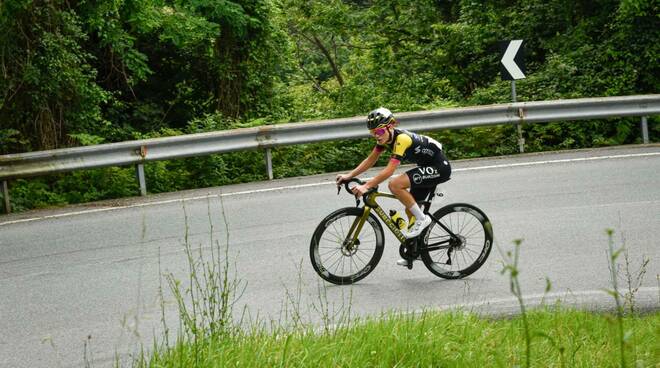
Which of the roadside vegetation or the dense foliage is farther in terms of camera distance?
the dense foliage

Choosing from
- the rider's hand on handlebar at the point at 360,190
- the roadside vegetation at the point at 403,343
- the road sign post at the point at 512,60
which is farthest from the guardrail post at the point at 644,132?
the roadside vegetation at the point at 403,343

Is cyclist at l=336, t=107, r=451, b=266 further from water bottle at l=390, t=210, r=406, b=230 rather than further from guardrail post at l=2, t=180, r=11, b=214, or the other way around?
guardrail post at l=2, t=180, r=11, b=214

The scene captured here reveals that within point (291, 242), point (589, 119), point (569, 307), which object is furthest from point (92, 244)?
point (589, 119)

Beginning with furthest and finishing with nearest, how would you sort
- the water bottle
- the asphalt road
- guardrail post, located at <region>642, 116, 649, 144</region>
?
guardrail post, located at <region>642, 116, 649, 144</region> → the water bottle → the asphalt road

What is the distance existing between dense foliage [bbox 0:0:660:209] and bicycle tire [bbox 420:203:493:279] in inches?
255

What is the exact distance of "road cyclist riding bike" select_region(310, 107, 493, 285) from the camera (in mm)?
9141

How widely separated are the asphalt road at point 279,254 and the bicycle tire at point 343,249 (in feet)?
0.50

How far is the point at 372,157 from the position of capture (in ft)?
30.5

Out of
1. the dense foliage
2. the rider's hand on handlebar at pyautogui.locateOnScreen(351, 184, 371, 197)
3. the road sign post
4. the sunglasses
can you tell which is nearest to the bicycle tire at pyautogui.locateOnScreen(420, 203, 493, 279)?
the rider's hand on handlebar at pyautogui.locateOnScreen(351, 184, 371, 197)

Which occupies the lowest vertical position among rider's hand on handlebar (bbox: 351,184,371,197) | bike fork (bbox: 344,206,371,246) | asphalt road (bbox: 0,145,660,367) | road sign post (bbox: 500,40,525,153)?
asphalt road (bbox: 0,145,660,367)

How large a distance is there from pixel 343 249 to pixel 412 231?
63 cm

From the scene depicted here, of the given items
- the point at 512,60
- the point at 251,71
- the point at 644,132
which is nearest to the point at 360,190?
the point at 512,60

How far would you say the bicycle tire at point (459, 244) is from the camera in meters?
9.30

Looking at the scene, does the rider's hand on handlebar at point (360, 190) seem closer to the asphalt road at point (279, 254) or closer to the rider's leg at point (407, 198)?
the rider's leg at point (407, 198)
